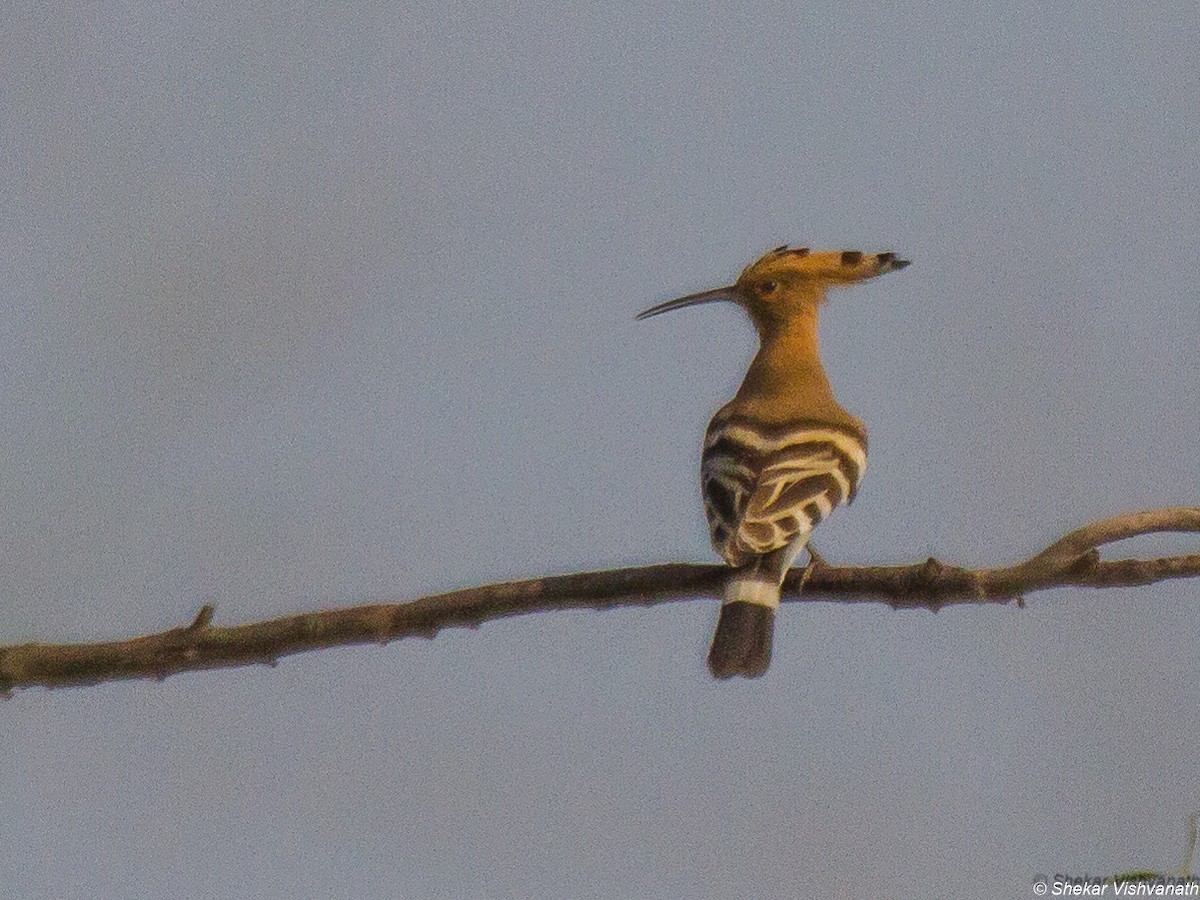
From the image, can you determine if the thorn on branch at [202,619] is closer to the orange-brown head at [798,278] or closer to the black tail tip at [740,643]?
the black tail tip at [740,643]

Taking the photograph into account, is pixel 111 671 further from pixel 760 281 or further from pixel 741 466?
pixel 760 281

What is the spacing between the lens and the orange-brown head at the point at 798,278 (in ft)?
15.7

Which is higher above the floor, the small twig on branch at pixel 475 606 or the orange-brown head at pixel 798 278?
the orange-brown head at pixel 798 278

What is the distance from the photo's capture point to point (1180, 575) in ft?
8.08

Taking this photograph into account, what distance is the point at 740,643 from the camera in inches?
120

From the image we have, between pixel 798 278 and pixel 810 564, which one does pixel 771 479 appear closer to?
pixel 810 564

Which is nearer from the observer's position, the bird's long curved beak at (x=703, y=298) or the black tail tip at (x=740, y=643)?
the black tail tip at (x=740, y=643)

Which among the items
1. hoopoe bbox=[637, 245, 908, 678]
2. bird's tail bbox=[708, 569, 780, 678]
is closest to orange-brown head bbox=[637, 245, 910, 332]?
hoopoe bbox=[637, 245, 908, 678]

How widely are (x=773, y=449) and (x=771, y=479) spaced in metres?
0.19

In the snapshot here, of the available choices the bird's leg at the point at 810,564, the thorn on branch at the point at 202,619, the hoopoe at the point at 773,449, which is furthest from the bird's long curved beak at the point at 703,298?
the thorn on branch at the point at 202,619

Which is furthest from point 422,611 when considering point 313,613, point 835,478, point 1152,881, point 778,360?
point 778,360

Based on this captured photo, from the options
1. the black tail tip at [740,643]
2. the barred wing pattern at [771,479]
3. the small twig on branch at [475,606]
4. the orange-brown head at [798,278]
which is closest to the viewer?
the small twig on branch at [475,606]

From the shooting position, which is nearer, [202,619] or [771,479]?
[202,619]

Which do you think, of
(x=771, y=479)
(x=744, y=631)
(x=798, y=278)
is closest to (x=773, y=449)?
(x=771, y=479)
